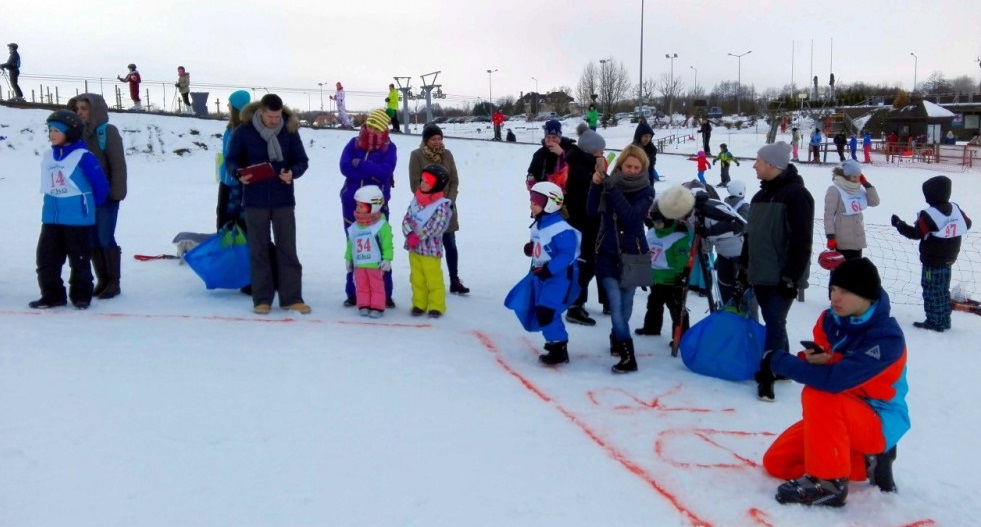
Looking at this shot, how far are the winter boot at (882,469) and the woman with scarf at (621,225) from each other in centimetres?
205

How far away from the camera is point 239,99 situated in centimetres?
689

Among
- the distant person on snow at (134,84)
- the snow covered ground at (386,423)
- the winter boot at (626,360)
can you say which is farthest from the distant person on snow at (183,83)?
the winter boot at (626,360)

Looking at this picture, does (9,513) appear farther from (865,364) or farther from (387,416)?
(865,364)

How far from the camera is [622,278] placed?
5750mm

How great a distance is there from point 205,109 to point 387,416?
25648 millimetres

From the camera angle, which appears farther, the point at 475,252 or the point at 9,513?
the point at 475,252

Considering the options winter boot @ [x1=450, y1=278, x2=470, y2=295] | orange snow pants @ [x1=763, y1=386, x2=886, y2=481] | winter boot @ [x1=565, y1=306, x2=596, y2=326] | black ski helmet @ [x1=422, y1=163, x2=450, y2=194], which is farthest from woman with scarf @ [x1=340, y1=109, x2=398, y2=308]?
orange snow pants @ [x1=763, y1=386, x2=886, y2=481]

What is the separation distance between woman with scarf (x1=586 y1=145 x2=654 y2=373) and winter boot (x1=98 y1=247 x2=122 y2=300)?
4.35m

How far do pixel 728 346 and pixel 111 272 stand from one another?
5.36 m

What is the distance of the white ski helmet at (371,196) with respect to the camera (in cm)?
658

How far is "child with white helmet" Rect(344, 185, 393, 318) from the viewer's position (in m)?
6.64

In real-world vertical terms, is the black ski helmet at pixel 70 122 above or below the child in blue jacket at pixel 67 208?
above

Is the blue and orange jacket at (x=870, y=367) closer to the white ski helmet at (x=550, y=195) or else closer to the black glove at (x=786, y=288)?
the black glove at (x=786, y=288)

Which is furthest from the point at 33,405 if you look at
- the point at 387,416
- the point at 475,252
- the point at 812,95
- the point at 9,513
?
the point at 812,95
